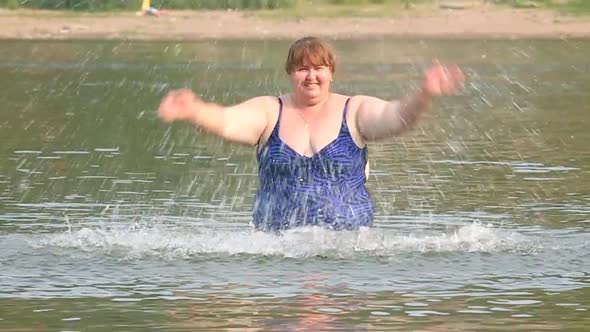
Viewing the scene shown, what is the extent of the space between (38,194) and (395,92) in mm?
11695

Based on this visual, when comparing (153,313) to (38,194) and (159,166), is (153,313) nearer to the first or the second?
(38,194)

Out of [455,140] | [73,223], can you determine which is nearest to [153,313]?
[73,223]

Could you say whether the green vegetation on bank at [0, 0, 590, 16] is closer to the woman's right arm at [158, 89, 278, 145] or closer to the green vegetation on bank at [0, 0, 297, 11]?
the green vegetation on bank at [0, 0, 297, 11]

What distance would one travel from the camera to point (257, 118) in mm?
9977

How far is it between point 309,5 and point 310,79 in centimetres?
3077

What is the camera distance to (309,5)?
1593 inches

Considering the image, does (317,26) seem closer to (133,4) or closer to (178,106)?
(133,4)

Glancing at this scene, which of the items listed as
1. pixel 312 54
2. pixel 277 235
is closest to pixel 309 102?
pixel 312 54

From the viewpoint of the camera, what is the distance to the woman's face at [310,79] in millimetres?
9781

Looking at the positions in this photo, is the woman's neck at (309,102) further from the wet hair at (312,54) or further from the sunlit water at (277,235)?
the sunlit water at (277,235)

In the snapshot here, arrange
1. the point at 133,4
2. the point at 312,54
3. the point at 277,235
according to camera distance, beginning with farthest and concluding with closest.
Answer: the point at 133,4
the point at 277,235
the point at 312,54

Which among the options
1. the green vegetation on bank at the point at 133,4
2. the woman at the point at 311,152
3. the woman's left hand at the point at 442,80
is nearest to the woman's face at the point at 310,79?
the woman at the point at 311,152

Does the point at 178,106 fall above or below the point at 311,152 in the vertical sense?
above

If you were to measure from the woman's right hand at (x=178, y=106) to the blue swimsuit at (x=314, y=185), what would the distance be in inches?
34.8
